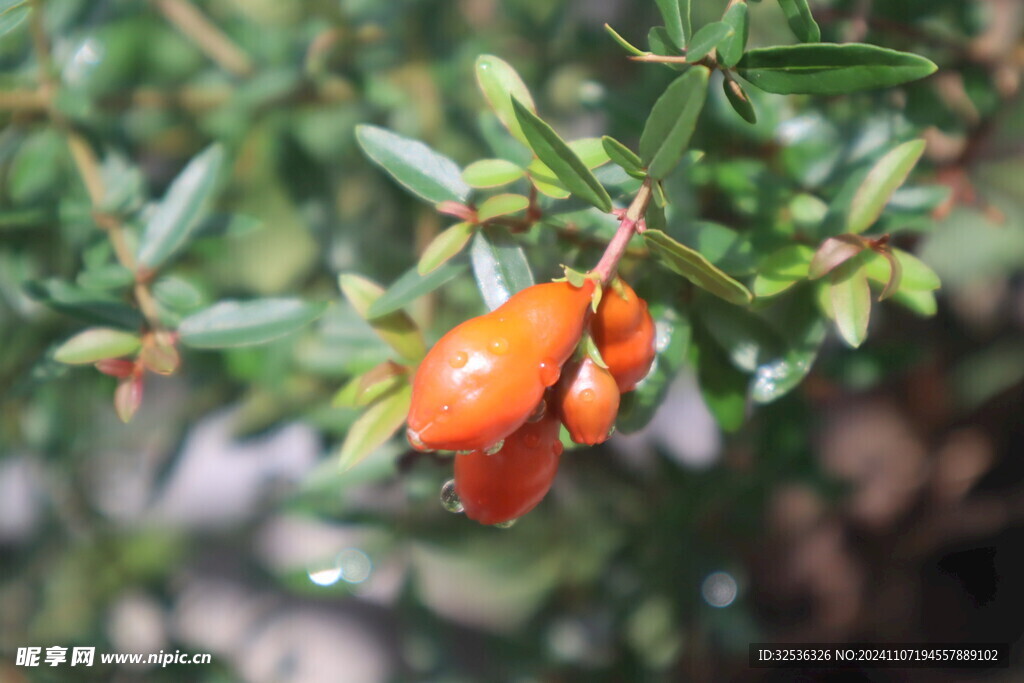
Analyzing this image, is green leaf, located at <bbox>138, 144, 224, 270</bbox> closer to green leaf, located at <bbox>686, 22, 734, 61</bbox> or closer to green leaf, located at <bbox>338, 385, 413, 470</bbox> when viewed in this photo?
green leaf, located at <bbox>338, 385, 413, 470</bbox>

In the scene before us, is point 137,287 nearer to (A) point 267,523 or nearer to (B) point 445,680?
(B) point 445,680

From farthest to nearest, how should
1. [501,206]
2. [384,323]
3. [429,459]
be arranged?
[429,459] → [384,323] → [501,206]

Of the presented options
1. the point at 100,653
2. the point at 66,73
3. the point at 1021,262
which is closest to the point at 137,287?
the point at 66,73

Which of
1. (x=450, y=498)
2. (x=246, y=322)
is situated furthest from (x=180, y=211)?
(x=450, y=498)

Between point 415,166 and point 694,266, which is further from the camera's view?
point 415,166

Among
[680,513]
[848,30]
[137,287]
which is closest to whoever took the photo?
[137,287]

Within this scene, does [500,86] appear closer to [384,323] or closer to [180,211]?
[384,323]
